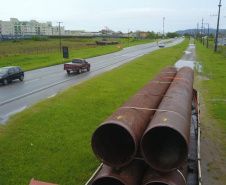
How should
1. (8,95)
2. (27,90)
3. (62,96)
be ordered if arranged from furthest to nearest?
(27,90) < (8,95) < (62,96)

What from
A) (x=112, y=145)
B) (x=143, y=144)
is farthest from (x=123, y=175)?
(x=112, y=145)

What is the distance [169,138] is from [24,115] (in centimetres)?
884

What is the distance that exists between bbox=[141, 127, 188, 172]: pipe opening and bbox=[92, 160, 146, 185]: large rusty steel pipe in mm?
363

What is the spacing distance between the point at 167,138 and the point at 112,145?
1.29m

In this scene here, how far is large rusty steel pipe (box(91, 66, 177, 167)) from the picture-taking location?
477 cm

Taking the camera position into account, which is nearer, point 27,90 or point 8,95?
point 8,95

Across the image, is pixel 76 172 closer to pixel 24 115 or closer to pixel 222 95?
pixel 24 115

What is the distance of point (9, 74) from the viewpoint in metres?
21.8

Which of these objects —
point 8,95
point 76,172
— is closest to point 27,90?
point 8,95

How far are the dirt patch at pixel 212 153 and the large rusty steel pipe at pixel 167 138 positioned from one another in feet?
9.40

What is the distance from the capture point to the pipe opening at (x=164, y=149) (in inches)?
184

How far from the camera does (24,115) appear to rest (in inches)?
481

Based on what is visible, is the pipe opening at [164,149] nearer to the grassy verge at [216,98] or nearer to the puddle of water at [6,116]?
the grassy verge at [216,98]

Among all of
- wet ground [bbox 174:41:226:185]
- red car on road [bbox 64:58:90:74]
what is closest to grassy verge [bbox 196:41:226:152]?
wet ground [bbox 174:41:226:185]
